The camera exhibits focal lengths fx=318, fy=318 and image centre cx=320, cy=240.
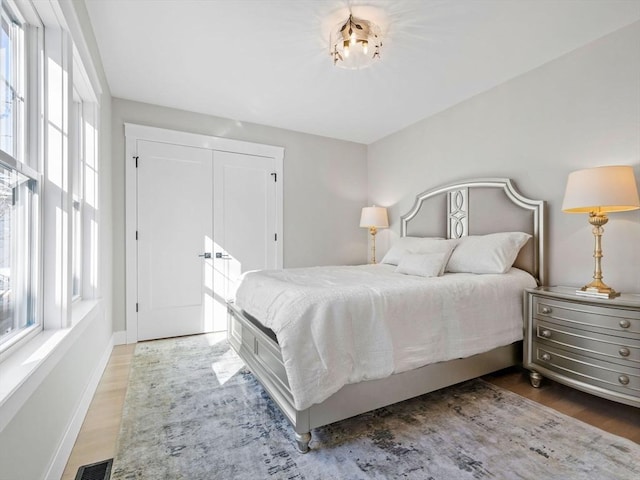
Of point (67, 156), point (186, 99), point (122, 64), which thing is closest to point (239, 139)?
point (186, 99)

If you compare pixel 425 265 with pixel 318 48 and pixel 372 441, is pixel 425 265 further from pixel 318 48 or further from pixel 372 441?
pixel 318 48

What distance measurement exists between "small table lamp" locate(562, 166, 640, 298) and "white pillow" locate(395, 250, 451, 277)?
3.05 ft

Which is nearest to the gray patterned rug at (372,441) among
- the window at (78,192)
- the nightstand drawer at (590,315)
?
the nightstand drawer at (590,315)

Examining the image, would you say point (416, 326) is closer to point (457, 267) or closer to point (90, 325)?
point (457, 267)

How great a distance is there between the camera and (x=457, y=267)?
2.88 m

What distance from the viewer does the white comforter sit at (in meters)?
1.63

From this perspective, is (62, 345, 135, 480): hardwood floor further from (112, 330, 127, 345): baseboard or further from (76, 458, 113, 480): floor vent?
(112, 330, 127, 345): baseboard

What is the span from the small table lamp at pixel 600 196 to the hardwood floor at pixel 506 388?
74 centimetres

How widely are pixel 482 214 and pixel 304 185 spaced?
90.0 inches

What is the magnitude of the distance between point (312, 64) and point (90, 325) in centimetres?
261

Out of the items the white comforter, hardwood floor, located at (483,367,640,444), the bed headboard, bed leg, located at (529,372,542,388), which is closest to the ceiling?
the bed headboard

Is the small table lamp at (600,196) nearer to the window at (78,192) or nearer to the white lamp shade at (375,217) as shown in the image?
the white lamp shade at (375,217)

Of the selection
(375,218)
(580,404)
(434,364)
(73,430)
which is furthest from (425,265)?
(73,430)

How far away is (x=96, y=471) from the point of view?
4.96 ft
